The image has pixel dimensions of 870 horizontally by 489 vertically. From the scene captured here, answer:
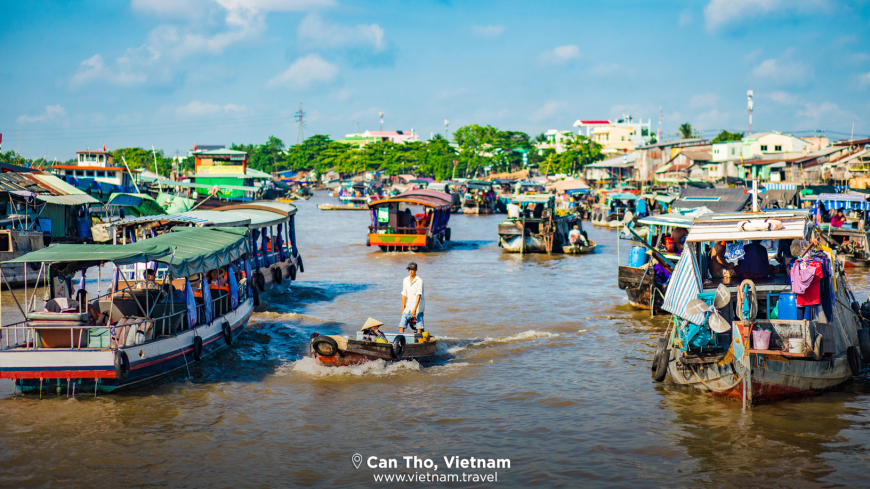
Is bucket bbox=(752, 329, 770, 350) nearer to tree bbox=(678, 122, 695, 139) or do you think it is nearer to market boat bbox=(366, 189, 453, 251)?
market boat bbox=(366, 189, 453, 251)

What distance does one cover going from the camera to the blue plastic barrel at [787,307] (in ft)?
28.0

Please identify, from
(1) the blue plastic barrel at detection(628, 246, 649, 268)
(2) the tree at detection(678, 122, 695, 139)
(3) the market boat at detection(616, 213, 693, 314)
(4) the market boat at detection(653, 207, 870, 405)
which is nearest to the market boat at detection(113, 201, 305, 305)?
(3) the market boat at detection(616, 213, 693, 314)

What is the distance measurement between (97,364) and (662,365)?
283 inches

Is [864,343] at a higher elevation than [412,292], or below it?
below

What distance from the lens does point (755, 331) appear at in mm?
7934

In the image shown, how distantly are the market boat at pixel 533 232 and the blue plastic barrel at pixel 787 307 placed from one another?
1819 cm

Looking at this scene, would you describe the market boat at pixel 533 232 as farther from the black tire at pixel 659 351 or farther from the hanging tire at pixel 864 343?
the black tire at pixel 659 351

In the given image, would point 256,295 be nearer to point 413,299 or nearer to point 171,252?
point 171,252

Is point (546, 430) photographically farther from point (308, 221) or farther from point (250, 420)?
point (308, 221)

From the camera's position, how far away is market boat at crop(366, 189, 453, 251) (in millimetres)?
26484

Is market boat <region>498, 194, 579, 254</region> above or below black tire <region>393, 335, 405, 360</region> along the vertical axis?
above

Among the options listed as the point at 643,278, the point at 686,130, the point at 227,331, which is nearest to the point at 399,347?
the point at 227,331

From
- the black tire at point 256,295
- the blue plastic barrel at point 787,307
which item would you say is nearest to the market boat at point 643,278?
the blue plastic barrel at point 787,307

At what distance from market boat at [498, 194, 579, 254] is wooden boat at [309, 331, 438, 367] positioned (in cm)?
1718
